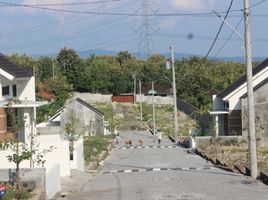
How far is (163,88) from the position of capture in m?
122

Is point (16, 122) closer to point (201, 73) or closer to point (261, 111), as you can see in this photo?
point (261, 111)

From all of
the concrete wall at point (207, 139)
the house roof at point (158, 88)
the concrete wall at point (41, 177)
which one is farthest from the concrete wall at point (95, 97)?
the concrete wall at point (41, 177)

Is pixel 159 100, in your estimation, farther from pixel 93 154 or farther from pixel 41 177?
pixel 41 177

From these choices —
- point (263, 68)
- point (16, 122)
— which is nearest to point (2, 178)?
point (16, 122)

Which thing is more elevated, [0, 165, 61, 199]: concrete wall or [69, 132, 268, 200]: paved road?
[0, 165, 61, 199]: concrete wall

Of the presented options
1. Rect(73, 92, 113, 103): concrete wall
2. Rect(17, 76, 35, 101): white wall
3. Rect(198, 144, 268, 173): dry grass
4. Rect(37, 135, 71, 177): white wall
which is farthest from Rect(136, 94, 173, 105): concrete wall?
Rect(37, 135, 71, 177): white wall

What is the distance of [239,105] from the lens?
4997 centimetres

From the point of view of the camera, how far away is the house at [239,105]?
149 feet

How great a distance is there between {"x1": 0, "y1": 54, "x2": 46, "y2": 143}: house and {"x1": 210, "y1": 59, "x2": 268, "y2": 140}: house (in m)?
18.2

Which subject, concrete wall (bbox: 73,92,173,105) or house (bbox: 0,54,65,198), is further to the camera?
concrete wall (bbox: 73,92,173,105)

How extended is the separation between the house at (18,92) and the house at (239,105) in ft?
59.6

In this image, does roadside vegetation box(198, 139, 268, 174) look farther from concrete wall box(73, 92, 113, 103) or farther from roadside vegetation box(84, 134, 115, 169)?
concrete wall box(73, 92, 113, 103)

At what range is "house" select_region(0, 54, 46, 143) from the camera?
2813 centimetres

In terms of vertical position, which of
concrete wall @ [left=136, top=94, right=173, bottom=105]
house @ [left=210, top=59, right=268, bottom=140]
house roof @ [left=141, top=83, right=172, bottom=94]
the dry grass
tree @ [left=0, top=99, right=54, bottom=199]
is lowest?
the dry grass
